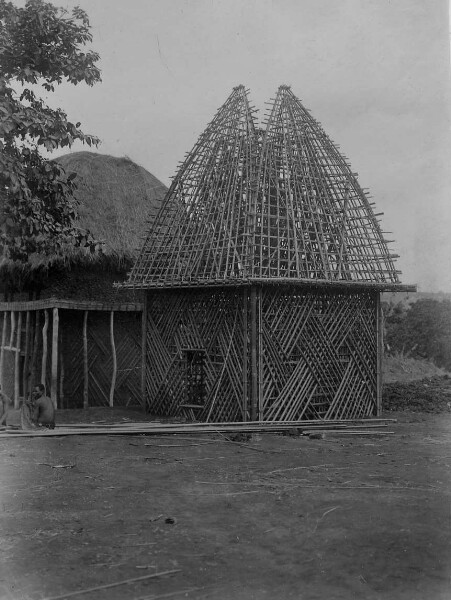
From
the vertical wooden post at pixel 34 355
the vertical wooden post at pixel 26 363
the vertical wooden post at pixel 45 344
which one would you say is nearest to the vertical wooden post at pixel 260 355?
the vertical wooden post at pixel 45 344

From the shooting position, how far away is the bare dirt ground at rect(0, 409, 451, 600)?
18.5 feet

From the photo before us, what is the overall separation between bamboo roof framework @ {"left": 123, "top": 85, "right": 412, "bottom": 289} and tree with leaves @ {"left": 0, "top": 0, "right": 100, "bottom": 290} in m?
4.17

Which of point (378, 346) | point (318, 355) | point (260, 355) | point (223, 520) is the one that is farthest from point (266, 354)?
point (223, 520)

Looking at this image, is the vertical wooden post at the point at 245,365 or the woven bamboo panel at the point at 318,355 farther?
the woven bamboo panel at the point at 318,355

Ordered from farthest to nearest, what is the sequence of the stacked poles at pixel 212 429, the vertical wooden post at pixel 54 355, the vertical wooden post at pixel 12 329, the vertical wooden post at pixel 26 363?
1. the vertical wooden post at pixel 12 329
2. the vertical wooden post at pixel 26 363
3. the vertical wooden post at pixel 54 355
4. the stacked poles at pixel 212 429

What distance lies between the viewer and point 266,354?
45.3ft

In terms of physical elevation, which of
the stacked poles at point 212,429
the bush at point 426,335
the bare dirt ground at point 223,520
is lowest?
the bare dirt ground at point 223,520

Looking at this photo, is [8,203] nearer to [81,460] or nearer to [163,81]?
[81,460]

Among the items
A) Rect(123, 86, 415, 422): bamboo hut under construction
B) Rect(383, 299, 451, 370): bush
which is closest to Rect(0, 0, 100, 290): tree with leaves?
Rect(123, 86, 415, 422): bamboo hut under construction

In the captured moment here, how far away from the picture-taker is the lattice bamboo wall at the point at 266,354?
13.8m

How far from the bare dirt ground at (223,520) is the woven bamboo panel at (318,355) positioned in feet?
8.43

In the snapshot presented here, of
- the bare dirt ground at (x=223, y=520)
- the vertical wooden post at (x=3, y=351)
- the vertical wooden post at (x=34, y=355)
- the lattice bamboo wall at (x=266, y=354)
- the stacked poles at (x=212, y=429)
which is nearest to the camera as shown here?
the bare dirt ground at (x=223, y=520)

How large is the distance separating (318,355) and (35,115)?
307 inches

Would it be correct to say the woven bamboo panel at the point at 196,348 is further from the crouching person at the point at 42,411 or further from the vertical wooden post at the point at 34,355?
the crouching person at the point at 42,411
